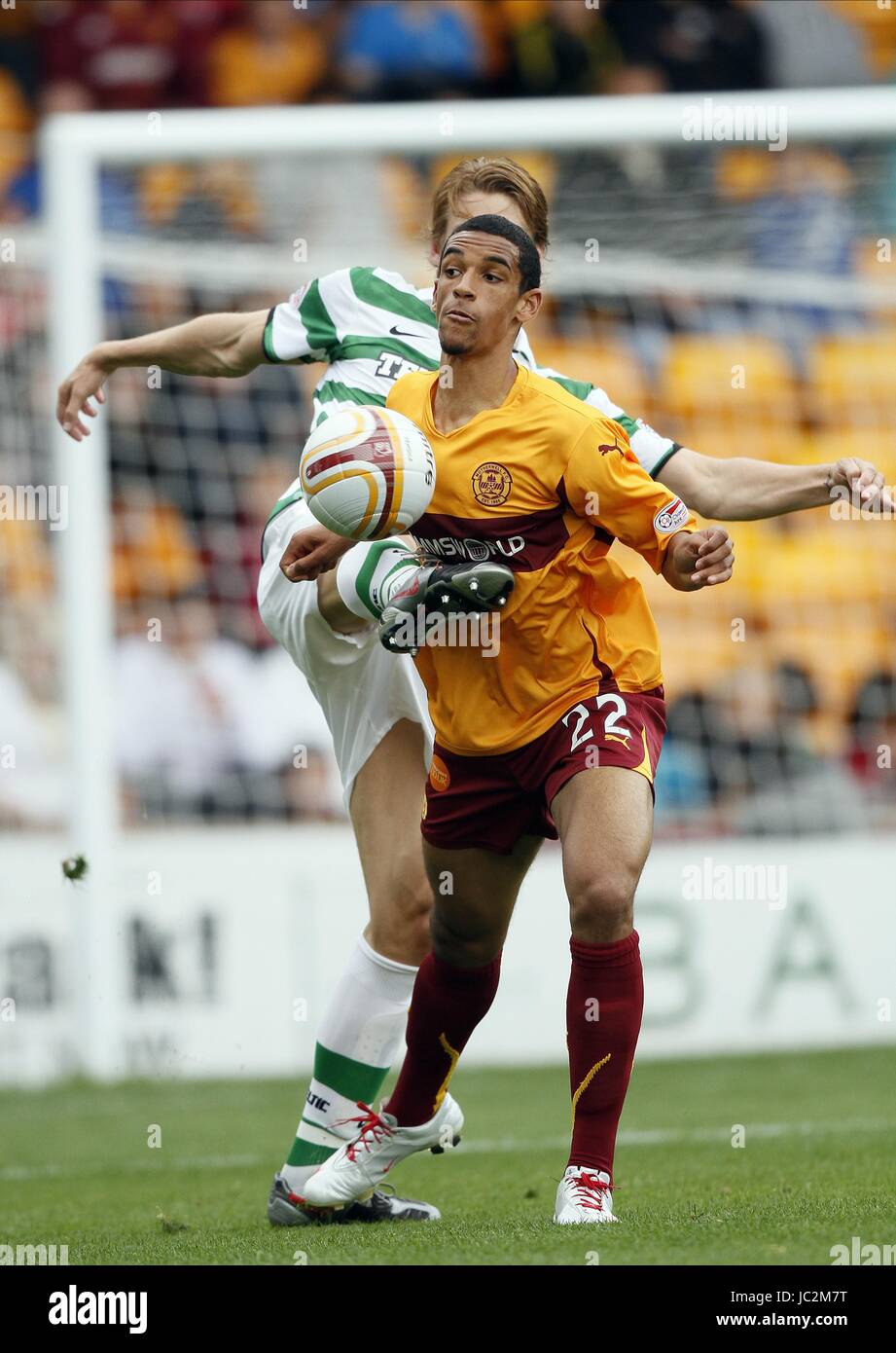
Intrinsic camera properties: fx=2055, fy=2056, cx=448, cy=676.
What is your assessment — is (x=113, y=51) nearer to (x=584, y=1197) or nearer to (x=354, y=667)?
(x=354, y=667)

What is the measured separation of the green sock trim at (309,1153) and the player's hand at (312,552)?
4.96 ft

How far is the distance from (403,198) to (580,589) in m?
6.16

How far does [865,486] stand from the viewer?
4441 millimetres

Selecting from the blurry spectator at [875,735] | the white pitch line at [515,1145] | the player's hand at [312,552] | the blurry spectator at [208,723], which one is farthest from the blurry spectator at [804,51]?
the player's hand at [312,552]

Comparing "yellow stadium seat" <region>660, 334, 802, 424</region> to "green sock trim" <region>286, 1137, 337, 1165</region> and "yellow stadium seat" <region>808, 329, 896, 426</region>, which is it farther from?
"green sock trim" <region>286, 1137, 337, 1165</region>

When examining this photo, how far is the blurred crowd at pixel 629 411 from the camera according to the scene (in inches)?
400

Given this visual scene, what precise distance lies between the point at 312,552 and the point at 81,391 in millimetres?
1198

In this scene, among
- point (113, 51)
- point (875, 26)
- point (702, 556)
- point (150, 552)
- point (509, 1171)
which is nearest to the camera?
point (702, 556)

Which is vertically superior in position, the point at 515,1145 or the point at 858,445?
the point at 858,445

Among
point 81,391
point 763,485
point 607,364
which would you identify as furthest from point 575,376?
point 763,485

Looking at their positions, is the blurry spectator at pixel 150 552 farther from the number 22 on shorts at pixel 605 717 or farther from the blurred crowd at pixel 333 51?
the number 22 on shorts at pixel 605 717

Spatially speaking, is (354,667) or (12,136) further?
(12,136)

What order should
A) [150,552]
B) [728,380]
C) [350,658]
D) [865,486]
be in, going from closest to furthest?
1. [865,486]
2. [350,658]
3. [150,552]
4. [728,380]

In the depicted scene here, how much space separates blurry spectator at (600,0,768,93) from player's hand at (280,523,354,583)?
830 cm
